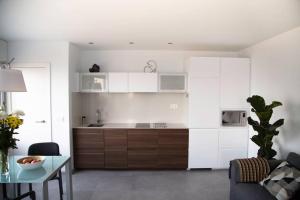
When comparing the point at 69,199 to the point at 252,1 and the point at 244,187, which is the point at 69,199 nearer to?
the point at 244,187

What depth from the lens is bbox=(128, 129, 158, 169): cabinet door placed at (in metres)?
4.04

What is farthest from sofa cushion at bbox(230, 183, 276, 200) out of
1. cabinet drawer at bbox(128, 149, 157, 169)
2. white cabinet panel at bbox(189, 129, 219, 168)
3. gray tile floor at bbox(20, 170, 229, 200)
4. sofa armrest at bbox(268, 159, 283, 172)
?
cabinet drawer at bbox(128, 149, 157, 169)

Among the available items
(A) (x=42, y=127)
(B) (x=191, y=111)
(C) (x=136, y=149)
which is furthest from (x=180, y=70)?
(A) (x=42, y=127)

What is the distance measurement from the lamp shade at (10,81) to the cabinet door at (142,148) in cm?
229

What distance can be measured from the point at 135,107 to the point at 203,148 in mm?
1708

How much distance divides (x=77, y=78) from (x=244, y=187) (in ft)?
11.5

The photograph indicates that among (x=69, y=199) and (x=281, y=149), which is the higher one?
(x=281, y=149)

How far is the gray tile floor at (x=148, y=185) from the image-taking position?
122 inches

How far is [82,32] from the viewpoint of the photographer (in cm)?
326

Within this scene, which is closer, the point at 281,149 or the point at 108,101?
the point at 281,149

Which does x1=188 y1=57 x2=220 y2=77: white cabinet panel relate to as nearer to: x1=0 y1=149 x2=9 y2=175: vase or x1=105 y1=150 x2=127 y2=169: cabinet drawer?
x1=105 y1=150 x2=127 y2=169: cabinet drawer

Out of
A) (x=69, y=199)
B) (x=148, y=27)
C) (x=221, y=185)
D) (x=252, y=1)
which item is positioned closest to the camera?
(x=252, y=1)

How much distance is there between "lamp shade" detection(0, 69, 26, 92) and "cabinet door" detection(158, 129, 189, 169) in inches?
103

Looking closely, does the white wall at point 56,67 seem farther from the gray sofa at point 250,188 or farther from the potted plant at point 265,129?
the potted plant at point 265,129
